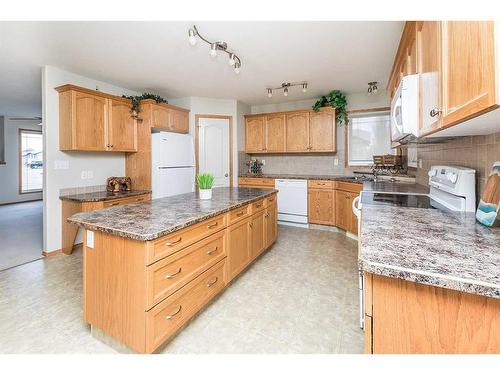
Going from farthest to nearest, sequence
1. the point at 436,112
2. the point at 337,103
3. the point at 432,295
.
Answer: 1. the point at 337,103
2. the point at 436,112
3. the point at 432,295

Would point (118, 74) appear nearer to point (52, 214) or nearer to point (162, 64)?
point (162, 64)

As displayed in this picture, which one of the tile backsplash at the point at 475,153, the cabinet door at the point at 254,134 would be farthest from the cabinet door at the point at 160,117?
the tile backsplash at the point at 475,153

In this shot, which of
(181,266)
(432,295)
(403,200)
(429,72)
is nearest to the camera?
(432,295)

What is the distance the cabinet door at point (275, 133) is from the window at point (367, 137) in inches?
46.9

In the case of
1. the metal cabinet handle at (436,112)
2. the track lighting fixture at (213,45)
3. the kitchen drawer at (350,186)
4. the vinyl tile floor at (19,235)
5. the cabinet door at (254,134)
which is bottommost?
the vinyl tile floor at (19,235)

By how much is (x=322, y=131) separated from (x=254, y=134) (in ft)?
4.33

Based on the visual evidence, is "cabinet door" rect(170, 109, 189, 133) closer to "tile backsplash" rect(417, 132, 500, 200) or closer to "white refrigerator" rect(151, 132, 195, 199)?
"white refrigerator" rect(151, 132, 195, 199)

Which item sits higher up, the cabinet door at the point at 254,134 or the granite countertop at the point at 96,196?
the cabinet door at the point at 254,134

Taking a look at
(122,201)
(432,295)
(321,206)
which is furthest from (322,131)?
(432,295)

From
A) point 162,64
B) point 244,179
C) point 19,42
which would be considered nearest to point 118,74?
point 162,64

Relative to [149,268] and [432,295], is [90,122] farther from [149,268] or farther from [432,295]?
[432,295]

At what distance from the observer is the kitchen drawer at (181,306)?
1.45 meters

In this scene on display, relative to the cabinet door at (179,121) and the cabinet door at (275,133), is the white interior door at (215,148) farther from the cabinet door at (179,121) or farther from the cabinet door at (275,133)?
the cabinet door at (275,133)

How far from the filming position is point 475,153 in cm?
156
